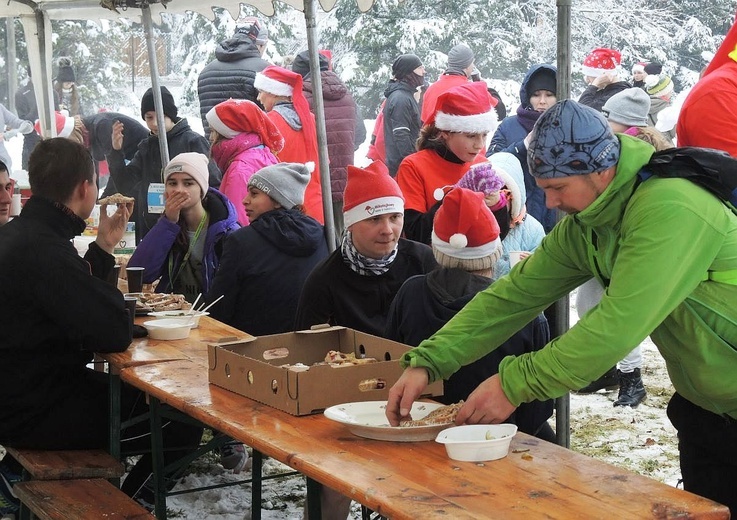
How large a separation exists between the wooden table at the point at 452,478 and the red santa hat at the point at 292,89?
185 inches

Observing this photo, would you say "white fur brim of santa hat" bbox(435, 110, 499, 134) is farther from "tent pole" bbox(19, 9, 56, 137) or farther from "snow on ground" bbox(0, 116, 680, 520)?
"tent pole" bbox(19, 9, 56, 137)

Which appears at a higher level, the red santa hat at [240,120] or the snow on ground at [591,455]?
the red santa hat at [240,120]

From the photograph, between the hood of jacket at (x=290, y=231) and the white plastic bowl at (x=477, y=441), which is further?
the hood of jacket at (x=290, y=231)

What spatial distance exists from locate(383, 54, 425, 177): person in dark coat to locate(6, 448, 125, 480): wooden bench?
5664 millimetres

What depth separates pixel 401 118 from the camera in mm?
8984

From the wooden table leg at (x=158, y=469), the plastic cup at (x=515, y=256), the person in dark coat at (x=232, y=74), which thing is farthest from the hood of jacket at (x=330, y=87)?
the wooden table leg at (x=158, y=469)

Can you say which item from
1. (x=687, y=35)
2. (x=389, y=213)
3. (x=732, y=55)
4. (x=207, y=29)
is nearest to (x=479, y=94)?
(x=389, y=213)

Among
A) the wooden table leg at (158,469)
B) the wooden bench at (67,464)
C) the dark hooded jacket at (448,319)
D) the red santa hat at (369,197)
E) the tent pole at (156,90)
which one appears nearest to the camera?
the dark hooded jacket at (448,319)

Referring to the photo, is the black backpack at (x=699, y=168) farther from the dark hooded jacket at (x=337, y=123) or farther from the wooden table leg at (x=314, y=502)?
the dark hooded jacket at (x=337, y=123)

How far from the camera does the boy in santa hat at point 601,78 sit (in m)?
7.34

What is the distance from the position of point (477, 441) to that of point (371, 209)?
5.72 feet

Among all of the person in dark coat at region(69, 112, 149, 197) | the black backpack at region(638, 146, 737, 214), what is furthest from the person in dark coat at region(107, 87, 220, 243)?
the black backpack at region(638, 146, 737, 214)

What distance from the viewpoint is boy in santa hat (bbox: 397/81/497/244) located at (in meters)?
5.05

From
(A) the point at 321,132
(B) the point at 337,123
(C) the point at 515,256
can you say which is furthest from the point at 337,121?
(C) the point at 515,256
